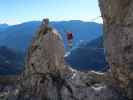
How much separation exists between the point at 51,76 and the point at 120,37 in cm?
993

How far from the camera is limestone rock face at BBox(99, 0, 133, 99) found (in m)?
19.4

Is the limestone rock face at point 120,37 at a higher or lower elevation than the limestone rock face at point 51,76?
higher

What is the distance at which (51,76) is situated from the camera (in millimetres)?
28406

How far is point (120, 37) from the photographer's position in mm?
19766

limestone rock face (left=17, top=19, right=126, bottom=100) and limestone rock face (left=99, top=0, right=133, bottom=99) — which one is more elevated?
limestone rock face (left=99, top=0, right=133, bottom=99)

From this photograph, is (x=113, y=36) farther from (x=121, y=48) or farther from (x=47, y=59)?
(x=47, y=59)

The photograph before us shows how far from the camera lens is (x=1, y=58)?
12875cm

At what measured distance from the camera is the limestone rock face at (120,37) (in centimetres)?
1941

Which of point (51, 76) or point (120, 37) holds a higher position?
point (120, 37)

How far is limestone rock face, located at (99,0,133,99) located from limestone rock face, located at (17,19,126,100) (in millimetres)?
3961

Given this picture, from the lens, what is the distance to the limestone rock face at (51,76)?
2597 centimetres

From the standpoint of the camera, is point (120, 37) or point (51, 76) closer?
point (120, 37)

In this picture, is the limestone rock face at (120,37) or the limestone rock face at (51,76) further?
the limestone rock face at (51,76)

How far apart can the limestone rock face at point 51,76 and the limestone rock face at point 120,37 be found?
156 inches
